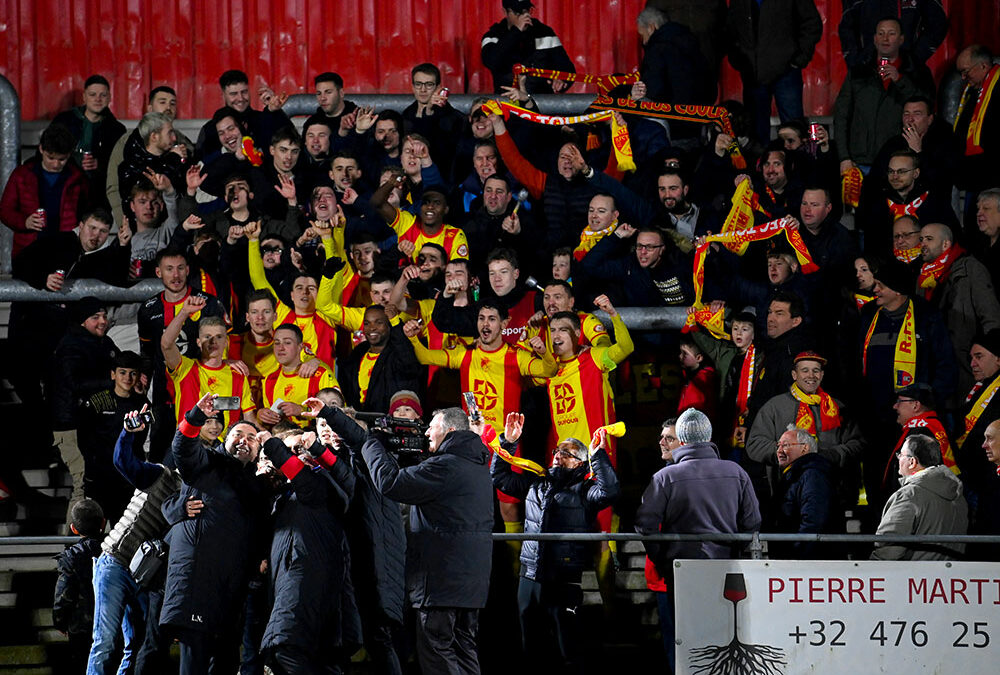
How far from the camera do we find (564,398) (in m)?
11.3

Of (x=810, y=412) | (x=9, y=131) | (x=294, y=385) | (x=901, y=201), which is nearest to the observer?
(x=810, y=412)

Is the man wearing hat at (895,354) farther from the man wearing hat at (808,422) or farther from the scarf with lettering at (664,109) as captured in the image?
the scarf with lettering at (664,109)

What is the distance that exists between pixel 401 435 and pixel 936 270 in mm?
4862

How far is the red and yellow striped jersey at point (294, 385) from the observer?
11383 mm

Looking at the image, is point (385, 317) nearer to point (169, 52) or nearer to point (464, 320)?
point (464, 320)

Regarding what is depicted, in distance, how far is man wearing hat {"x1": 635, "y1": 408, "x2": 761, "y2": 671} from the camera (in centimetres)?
933

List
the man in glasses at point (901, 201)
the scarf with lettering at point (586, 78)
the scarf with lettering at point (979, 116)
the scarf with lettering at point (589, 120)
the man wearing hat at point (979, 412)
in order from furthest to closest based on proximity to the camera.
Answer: the scarf with lettering at point (586, 78) < the scarf with lettering at point (589, 120) < the scarf with lettering at point (979, 116) < the man in glasses at point (901, 201) < the man wearing hat at point (979, 412)

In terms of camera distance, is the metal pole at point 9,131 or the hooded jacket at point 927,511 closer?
the hooded jacket at point 927,511

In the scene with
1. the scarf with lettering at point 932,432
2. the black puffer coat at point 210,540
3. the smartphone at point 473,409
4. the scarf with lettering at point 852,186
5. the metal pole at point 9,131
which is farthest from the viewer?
the metal pole at point 9,131

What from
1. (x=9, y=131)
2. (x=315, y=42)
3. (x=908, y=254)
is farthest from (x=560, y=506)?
(x=315, y=42)

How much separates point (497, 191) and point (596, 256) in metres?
1.05

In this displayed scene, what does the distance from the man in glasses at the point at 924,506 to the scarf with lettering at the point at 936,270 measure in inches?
109

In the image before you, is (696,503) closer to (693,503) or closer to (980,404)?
(693,503)

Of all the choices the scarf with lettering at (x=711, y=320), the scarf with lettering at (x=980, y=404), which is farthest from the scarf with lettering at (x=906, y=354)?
the scarf with lettering at (x=711, y=320)
